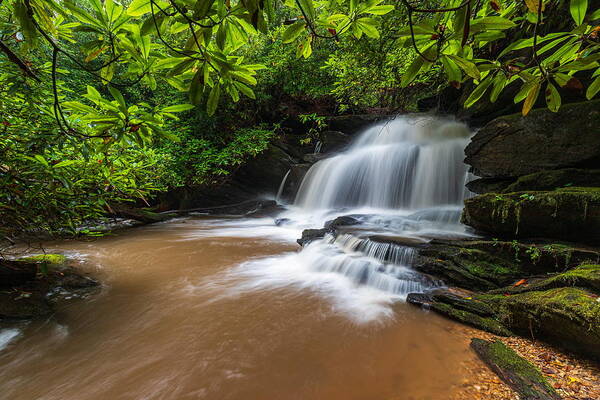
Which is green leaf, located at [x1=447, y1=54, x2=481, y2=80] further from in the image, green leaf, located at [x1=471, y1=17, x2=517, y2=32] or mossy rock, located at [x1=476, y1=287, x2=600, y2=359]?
mossy rock, located at [x1=476, y1=287, x2=600, y2=359]

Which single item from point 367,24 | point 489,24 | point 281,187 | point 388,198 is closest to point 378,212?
point 388,198

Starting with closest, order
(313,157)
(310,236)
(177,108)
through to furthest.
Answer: (177,108) < (310,236) < (313,157)

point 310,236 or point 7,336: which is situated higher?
point 310,236

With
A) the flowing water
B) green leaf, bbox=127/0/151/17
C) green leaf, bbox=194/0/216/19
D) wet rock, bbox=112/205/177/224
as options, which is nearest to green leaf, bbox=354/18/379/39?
green leaf, bbox=194/0/216/19

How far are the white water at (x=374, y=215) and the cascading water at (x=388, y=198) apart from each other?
0.02m

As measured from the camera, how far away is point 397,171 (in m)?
7.91

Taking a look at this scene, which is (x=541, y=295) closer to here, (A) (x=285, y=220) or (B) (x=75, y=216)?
(B) (x=75, y=216)

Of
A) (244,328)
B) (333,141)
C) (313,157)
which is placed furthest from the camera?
(333,141)

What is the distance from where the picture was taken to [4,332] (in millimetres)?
2266

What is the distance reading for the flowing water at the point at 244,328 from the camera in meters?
1.76

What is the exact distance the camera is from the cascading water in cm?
370

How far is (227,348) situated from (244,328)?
30cm

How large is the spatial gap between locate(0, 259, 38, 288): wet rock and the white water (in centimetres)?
231

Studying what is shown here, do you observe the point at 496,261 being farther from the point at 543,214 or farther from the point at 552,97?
the point at 552,97
